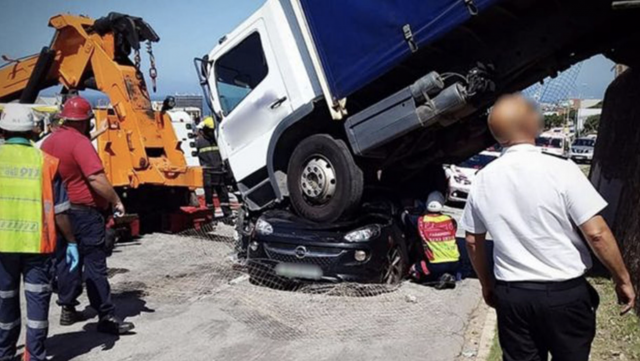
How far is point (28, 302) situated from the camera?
4180 mm

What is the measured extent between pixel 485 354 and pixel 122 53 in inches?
288

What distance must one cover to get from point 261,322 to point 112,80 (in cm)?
530

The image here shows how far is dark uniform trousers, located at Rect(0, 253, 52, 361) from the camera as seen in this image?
4.16 metres

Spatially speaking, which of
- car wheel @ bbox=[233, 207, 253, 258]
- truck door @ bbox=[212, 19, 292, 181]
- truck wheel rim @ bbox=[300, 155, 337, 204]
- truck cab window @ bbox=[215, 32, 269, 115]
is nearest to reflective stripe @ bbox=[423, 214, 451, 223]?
truck wheel rim @ bbox=[300, 155, 337, 204]

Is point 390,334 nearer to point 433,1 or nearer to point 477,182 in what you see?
point 477,182

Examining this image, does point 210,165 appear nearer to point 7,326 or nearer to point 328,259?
point 328,259

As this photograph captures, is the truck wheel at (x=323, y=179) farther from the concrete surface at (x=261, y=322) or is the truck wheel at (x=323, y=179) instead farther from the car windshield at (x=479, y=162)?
Answer: the car windshield at (x=479, y=162)

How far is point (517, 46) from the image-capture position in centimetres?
616

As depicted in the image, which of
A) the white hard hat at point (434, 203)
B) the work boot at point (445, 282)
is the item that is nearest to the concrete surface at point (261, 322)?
→ the work boot at point (445, 282)

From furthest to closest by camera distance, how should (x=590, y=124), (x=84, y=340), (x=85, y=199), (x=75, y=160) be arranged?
(x=590, y=124)
(x=84, y=340)
(x=85, y=199)
(x=75, y=160)

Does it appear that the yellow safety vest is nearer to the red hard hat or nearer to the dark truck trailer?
the red hard hat

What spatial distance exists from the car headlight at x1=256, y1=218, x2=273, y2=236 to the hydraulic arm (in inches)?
113

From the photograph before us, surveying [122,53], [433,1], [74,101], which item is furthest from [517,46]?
[122,53]

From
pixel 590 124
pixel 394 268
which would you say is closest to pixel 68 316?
pixel 394 268
